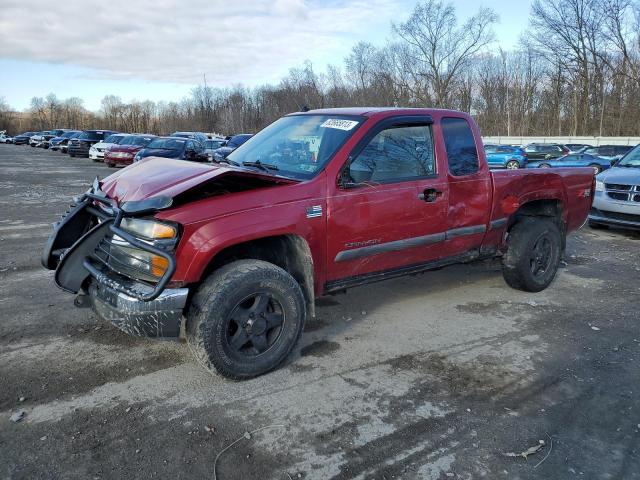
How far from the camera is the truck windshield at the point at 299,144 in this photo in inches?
158

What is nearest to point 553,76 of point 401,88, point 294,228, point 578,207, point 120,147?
point 401,88

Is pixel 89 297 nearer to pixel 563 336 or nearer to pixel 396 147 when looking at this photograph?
pixel 396 147

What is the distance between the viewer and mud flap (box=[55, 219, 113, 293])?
143 inches

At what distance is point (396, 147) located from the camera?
4.32 m

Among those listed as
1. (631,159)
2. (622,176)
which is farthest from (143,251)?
(631,159)

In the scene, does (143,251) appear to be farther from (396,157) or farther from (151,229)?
(396,157)

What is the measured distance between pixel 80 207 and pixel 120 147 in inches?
826

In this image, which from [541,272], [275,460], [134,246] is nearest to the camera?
[275,460]

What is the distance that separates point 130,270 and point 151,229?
0.36 metres

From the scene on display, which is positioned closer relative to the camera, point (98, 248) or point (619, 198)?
point (98, 248)

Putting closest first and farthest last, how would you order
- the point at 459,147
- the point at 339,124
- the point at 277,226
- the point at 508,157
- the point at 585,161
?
the point at 277,226 < the point at 339,124 < the point at 459,147 < the point at 585,161 < the point at 508,157

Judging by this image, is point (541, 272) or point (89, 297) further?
point (541, 272)

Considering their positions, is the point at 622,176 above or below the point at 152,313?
above

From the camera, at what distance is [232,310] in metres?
3.40
